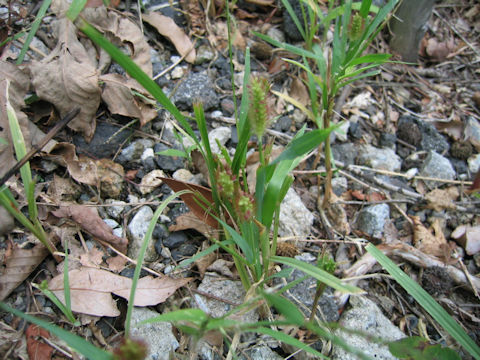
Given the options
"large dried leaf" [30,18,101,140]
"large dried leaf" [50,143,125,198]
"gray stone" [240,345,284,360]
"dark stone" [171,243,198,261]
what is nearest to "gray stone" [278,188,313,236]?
"dark stone" [171,243,198,261]

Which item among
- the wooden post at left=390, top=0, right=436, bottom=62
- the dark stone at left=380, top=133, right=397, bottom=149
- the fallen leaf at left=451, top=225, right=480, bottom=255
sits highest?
the wooden post at left=390, top=0, right=436, bottom=62

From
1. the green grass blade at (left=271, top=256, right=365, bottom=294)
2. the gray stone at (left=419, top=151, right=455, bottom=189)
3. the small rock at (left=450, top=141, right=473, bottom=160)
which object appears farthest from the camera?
the small rock at (left=450, top=141, right=473, bottom=160)

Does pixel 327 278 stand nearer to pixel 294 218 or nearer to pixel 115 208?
pixel 294 218

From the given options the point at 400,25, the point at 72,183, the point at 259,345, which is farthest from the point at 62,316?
the point at 400,25

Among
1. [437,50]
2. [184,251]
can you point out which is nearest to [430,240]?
[184,251]

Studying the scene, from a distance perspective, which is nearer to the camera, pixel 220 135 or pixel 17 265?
pixel 17 265

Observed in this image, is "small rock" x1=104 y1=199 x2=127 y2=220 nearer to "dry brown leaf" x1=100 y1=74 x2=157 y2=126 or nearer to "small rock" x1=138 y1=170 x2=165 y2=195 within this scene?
"small rock" x1=138 y1=170 x2=165 y2=195
